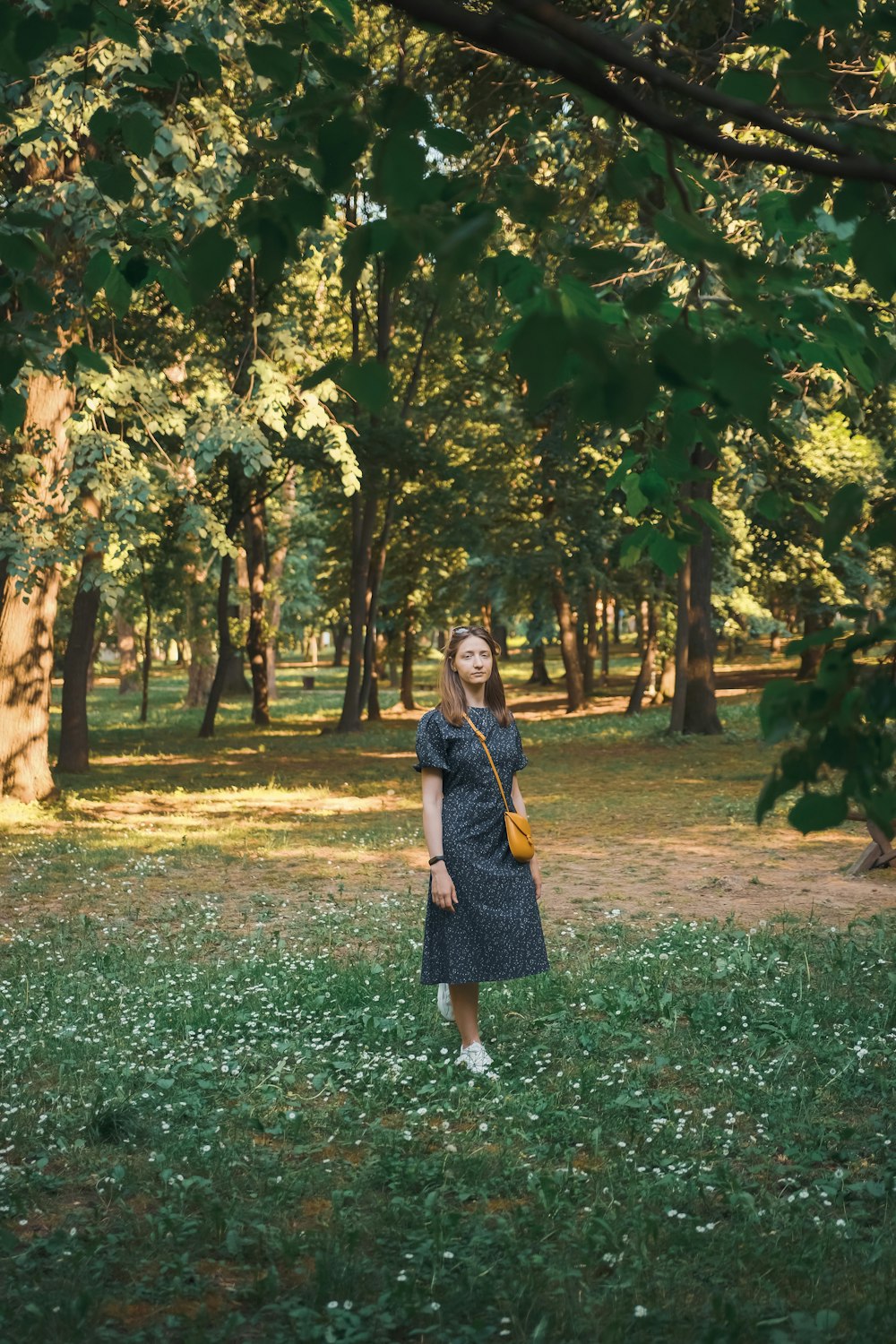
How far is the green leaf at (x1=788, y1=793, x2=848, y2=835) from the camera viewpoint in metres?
2.50

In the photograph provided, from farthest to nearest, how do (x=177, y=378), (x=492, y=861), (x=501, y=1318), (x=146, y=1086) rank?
1. (x=177, y=378)
2. (x=492, y=861)
3. (x=146, y=1086)
4. (x=501, y=1318)

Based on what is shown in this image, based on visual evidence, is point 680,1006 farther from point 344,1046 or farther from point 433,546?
point 433,546

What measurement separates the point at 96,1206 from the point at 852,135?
4.08 metres

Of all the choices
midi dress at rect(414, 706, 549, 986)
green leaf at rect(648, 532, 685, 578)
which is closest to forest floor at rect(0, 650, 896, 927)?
midi dress at rect(414, 706, 549, 986)

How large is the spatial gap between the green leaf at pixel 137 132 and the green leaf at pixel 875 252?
6.63 feet

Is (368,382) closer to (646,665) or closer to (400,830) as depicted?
(400,830)

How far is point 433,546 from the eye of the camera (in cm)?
3588

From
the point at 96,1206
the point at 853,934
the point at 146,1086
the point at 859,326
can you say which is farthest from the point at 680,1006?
the point at 859,326

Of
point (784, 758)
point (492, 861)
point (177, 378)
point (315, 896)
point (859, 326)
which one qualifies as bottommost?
point (315, 896)

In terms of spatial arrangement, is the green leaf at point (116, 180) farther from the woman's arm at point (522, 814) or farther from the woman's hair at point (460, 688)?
the woman's arm at point (522, 814)

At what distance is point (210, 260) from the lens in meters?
2.85

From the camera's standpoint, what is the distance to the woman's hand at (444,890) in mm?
6074

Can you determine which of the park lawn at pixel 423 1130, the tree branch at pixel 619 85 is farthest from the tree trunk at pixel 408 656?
the tree branch at pixel 619 85

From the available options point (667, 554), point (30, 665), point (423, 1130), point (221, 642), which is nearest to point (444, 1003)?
point (423, 1130)
